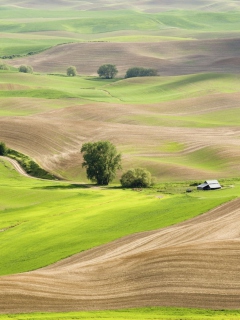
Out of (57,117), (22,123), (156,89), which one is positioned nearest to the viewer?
(22,123)

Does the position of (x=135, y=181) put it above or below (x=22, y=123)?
below

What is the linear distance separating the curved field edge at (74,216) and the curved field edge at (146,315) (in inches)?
490

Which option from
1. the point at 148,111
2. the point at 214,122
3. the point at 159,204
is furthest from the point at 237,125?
the point at 159,204

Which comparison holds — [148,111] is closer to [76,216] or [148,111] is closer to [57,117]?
[57,117]

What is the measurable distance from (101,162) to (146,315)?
49259 mm

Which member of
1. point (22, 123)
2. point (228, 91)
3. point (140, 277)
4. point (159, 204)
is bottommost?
point (140, 277)

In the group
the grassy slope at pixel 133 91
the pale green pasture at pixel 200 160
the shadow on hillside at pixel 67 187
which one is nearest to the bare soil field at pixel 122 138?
the pale green pasture at pixel 200 160

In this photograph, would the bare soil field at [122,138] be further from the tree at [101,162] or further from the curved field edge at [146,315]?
the curved field edge at [146,315]

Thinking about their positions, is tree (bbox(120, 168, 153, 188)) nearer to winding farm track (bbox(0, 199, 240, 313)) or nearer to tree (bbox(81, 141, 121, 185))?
tree (bbox(81, 141, 121, 185))

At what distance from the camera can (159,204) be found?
6700cm

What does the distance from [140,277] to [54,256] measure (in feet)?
35.0

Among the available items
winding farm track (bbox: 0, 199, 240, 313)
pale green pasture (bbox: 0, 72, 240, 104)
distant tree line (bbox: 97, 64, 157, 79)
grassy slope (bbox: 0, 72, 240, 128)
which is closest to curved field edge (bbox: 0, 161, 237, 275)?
winding farm track (bbox: 0, 199, 240, 313)

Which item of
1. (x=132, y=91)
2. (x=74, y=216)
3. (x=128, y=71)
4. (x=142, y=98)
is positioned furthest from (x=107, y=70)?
(x=74, y=216)

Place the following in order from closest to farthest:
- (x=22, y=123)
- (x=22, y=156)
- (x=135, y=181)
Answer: (x=135, y=181) < (x=22, y=156) < (x=22, y=123)
